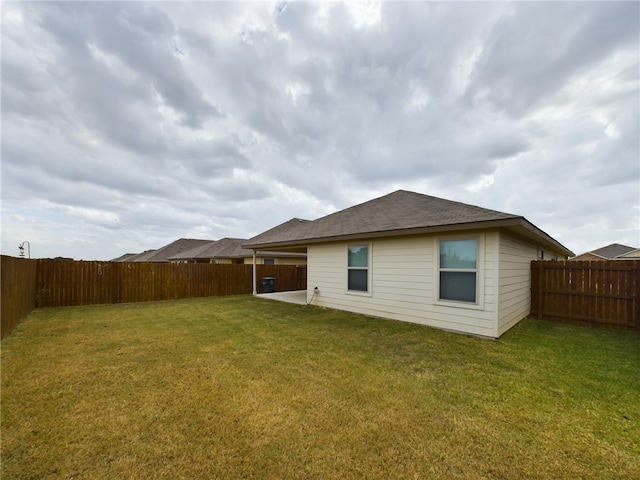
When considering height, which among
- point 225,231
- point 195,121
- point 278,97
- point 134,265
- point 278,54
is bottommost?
point 134,265

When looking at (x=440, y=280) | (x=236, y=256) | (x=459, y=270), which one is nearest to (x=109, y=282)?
(x=440, y=280)

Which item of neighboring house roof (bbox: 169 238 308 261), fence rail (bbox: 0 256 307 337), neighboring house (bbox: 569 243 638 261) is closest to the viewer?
fence rail (bbox: 0 256 307 337)

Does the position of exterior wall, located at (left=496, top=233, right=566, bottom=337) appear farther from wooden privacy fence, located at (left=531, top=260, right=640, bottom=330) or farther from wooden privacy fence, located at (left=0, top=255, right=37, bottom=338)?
wooden privacy fence, located at (left=0, top=255, right=37, bottom=338)

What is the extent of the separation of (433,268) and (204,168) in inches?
561

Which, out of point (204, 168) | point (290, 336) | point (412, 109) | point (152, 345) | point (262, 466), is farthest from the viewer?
point (204, 168)

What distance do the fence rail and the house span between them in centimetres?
603

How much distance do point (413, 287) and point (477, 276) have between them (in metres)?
1.50

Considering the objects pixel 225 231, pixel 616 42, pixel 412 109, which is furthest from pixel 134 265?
pixel 225 231

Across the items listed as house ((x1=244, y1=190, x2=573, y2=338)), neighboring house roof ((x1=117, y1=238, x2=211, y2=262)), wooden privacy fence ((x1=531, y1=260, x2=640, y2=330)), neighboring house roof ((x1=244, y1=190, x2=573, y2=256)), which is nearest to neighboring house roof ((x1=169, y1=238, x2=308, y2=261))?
neighboring house roof ((x1=117, y1=238, x2=211, y2=262))

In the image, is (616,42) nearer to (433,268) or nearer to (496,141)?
(496,141)

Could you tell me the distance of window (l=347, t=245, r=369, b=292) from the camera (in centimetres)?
777

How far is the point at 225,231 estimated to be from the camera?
102ft

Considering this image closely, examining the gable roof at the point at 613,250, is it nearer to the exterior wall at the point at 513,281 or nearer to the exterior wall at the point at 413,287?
the exterior wall at the point at 513,281

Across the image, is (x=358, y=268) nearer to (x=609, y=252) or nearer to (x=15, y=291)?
(x=15, y=291)
